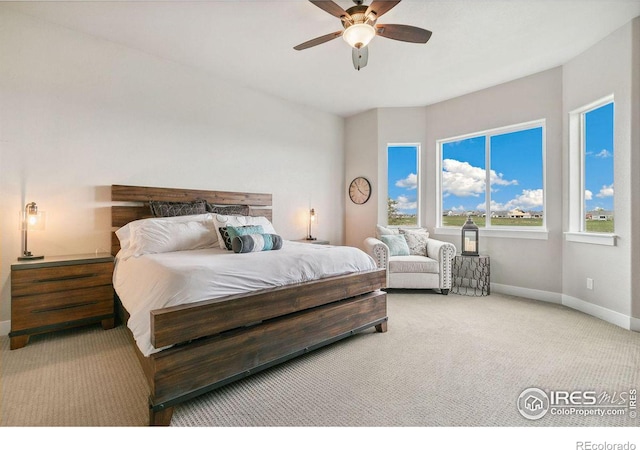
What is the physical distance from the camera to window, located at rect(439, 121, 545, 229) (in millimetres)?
4117

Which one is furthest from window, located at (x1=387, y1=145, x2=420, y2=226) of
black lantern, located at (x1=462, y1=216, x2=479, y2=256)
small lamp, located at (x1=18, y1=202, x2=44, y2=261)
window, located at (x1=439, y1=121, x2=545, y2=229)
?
small lamp, located at (x1=18, y1=202, x2=44, y2=261)

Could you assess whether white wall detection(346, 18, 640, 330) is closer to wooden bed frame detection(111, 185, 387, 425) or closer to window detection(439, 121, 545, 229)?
window detection(439, 121, 545, 229)

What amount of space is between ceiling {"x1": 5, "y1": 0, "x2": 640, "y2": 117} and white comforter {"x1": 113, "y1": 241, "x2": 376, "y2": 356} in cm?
216

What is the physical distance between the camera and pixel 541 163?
4035 mm

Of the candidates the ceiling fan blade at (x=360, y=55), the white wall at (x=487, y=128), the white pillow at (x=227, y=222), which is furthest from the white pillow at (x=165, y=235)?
the white wall at (x=487, y=128)

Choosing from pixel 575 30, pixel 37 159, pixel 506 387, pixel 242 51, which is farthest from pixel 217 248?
pixel 575 30

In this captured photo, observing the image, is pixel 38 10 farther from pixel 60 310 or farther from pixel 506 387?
pixel 506 387

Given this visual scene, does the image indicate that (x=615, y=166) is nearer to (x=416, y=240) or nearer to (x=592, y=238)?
(x=592, y=238)

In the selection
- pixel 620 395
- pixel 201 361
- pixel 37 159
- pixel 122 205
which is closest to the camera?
pixel 201 361

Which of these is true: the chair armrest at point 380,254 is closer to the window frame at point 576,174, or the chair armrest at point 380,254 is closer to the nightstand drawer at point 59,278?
the window frame at point 576,174

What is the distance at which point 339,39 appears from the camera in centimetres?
310

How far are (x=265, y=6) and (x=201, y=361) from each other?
2.80 m

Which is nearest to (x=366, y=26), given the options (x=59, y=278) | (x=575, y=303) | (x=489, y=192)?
(x=59, y=278)

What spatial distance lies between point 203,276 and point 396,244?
10.7 ft
